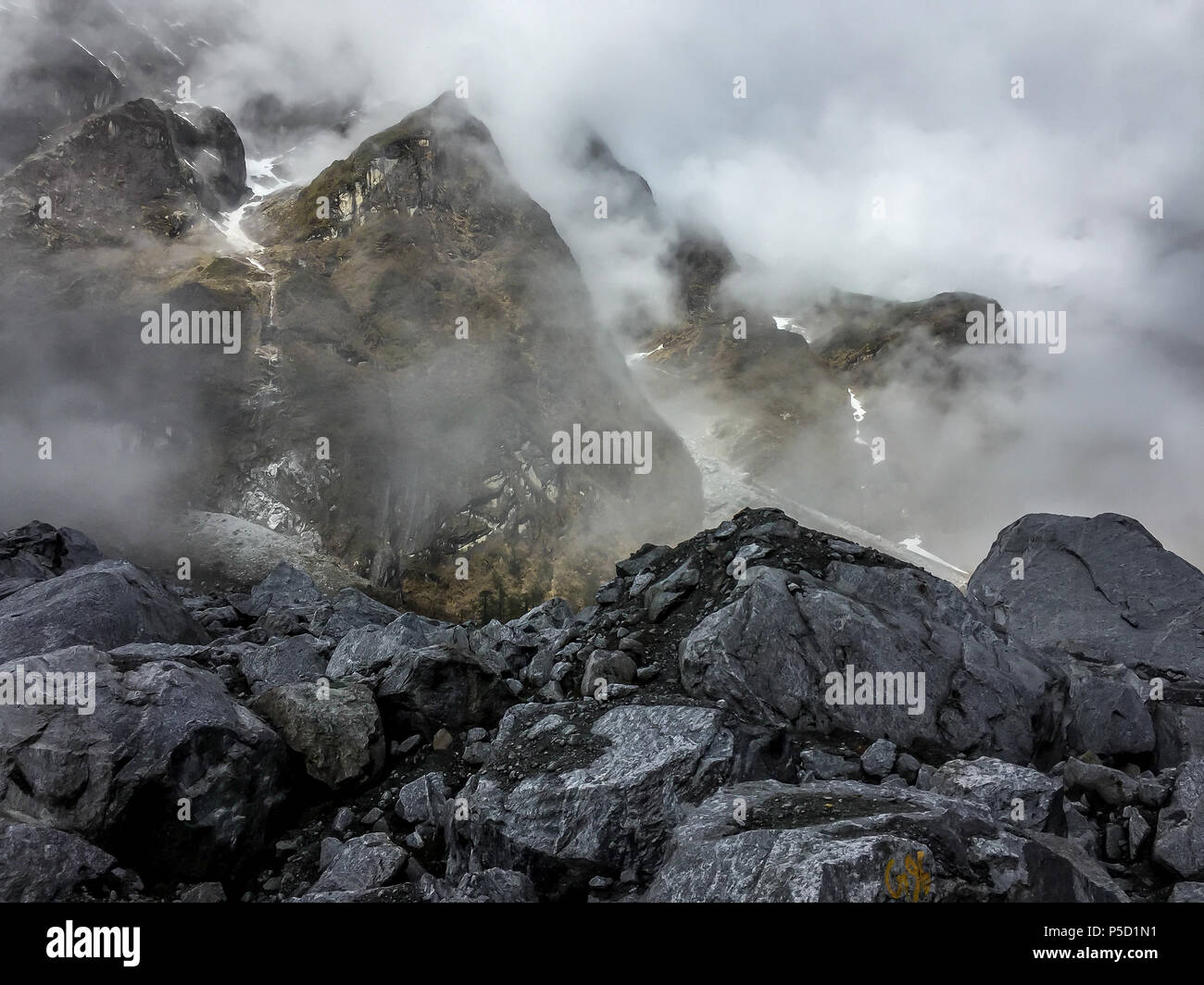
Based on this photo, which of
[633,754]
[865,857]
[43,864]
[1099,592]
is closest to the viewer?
[865,857]

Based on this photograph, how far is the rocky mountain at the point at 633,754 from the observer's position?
412 inches

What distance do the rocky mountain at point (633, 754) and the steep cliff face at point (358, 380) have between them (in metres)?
107

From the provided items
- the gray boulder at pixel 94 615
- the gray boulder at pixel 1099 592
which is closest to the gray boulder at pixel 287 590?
the gray boulder at pixel 94 615

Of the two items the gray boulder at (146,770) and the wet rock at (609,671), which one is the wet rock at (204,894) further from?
the wet rock at (609,671)

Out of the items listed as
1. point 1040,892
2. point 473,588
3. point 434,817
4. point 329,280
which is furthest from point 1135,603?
point 329,280

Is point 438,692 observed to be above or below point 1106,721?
above

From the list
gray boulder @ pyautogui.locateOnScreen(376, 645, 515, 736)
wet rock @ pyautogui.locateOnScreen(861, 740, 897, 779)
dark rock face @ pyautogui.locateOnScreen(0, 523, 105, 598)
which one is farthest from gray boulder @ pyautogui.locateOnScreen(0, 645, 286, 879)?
dark rock face @ pyautogui.locateOnScreen(0, 523, 105, 598)

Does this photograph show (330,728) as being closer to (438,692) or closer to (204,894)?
(438,692)

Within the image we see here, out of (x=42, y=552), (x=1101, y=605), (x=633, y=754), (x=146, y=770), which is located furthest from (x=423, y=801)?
(x=42, y=552)

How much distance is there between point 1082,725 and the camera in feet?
61.9

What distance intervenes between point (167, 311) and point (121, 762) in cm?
16685

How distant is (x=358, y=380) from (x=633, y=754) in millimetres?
157264

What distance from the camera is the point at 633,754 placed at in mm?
13062

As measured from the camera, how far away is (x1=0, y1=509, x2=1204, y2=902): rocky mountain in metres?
10.5
